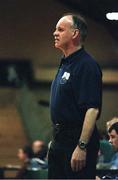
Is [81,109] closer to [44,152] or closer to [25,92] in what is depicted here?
[44,152]

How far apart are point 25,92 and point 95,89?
7.38 m

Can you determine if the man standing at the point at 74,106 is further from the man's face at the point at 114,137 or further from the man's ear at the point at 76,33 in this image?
the man's face at the point at 114,137

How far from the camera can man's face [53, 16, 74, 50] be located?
12.5 ft

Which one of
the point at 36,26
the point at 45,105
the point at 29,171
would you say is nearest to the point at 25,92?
the point at 45,105

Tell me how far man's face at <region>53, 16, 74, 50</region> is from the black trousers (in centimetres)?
54

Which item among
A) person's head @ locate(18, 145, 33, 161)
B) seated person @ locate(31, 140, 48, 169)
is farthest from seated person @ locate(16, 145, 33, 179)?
seated person @ locate(31, 140, 48, 169)

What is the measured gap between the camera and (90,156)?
3740 millimetres

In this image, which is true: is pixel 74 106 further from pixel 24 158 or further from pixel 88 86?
pixel 24 158

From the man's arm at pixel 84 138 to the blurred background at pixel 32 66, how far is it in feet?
23.2

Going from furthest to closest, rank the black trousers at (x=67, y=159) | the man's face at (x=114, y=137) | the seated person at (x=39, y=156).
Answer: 1. the seated person at (x=39, y=156)
2. the man's face at (x=114, y=137)
3. the black trousers at (x=67, y=159)

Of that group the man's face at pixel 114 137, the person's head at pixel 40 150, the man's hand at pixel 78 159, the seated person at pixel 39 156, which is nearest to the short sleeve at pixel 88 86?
the man's hand at pixel 78 159

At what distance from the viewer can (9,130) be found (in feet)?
35.8

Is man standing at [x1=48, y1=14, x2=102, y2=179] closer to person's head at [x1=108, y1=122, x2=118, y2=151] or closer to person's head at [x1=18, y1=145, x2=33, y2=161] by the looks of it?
person's head at [x1=108, y1=122, x2=118, y2=151]

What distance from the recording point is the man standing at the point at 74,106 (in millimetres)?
3664
